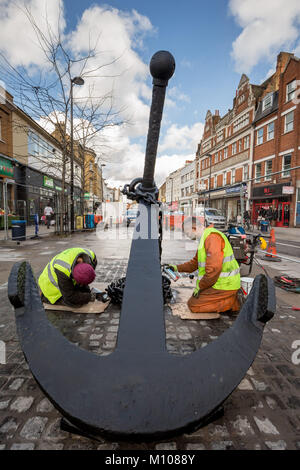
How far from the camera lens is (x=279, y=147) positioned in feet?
68.5

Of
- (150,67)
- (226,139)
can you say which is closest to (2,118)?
(150,67)

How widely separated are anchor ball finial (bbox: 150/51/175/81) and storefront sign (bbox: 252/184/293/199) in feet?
66.9

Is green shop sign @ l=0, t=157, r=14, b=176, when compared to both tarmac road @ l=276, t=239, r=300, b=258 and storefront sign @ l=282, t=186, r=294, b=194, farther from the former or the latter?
storefront sign @ l=282, t=186, r=294, b=194

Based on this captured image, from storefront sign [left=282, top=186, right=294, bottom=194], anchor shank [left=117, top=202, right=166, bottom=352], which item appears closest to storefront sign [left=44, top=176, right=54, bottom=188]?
storefront sign [left=282, top=186, right=294, bottom=194]

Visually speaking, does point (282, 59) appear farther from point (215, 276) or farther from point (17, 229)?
point (215, 276)

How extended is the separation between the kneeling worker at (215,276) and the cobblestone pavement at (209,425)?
1.15ft

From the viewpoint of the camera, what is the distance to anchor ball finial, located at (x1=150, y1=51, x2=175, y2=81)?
53.4 inches

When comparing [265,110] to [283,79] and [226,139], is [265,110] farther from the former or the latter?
[226,139]

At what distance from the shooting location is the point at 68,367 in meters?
1.18

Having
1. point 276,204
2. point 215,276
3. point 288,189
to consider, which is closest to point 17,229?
point 215,276

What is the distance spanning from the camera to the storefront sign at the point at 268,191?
19.8 m

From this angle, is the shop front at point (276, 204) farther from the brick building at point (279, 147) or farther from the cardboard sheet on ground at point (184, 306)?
the cardboard sheet on ground at point (184, 306)

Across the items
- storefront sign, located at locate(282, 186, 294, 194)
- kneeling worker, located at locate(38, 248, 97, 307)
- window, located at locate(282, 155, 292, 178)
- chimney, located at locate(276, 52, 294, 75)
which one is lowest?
kneeling worker, located at locate(38, 248, 97, 307)

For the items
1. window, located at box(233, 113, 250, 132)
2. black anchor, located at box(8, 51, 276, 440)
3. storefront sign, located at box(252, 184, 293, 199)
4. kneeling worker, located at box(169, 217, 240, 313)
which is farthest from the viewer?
window, located at box(233, 113, 250, 132)
